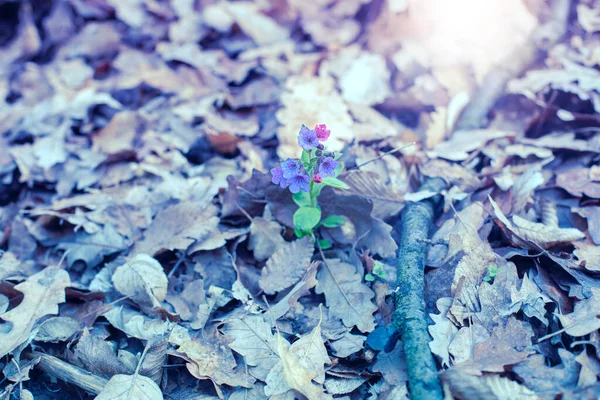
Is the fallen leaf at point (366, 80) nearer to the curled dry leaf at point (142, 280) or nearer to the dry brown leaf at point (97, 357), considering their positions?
the curled dry leaf at point (142, 280)

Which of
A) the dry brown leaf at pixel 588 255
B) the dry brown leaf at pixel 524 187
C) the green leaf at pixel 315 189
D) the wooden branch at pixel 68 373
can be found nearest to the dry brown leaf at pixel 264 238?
the green leaf at pixel 315 189

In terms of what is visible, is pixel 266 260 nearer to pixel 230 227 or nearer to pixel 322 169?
pixel 230 227

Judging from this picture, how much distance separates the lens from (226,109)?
138 inches

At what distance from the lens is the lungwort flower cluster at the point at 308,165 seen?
6.74 feet

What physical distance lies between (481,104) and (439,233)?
1.33 m

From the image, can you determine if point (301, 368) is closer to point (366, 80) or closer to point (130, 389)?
point (130, 389)

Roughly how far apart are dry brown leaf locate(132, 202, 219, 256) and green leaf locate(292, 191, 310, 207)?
1.59 ft

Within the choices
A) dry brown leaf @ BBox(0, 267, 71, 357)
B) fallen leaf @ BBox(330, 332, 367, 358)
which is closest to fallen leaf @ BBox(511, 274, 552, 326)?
fallen leaf @ BBox(330, 332, 367, 358)

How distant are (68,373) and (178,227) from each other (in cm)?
86

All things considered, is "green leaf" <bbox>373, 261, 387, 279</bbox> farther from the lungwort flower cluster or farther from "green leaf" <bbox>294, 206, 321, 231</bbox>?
the lungwort flower cluster

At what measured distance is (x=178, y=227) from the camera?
2527 mm

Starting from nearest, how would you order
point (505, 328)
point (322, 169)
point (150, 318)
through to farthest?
point (505, 328), point (322, 169), point (150, 318)

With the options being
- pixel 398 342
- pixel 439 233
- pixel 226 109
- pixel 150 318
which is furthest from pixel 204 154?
pixel 398 342

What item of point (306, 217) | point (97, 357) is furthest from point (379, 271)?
point (97, 357)
